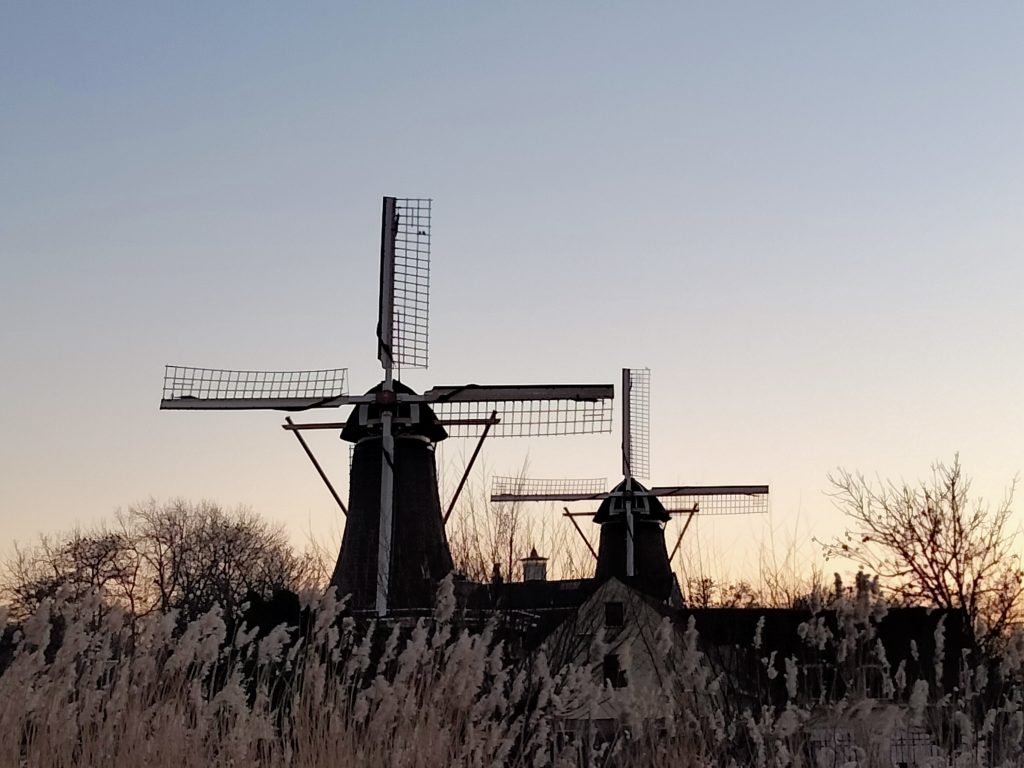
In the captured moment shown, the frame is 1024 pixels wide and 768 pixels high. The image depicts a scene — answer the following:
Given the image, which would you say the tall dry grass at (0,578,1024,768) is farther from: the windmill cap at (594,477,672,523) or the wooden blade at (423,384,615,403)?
the windmill cap at (594,477,672,523)

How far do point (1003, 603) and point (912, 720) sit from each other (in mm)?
14540

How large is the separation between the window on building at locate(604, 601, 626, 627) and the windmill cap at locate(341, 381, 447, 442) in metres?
4.21

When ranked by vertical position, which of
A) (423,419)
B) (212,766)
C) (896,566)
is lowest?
(212,766)

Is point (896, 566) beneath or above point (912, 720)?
above

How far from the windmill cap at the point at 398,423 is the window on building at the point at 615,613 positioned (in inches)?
166

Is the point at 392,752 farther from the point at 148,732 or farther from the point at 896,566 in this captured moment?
A: the point at 896,566

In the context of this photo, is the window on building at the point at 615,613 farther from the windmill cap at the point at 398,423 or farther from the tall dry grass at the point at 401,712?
the tall dry grass at the point at 401,712

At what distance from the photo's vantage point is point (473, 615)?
13477mm

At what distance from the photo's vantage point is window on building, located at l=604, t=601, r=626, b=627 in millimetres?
22641

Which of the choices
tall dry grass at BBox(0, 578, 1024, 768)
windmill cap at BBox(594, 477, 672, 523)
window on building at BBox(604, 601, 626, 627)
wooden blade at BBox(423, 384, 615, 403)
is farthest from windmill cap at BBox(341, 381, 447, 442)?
tall dry grass at BBox(0, 578, 1024, 768)

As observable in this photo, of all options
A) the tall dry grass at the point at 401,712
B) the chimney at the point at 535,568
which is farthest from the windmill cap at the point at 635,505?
the tall dry grass at the point at 401,712

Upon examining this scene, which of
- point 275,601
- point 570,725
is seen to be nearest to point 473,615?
point 275,601

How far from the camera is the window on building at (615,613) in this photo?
2264 centimetres

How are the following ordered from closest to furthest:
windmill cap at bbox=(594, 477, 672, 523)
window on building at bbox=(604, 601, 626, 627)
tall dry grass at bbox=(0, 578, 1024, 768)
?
tall dry grass at bbox=(0, 578, 1024, 768), window on building at bbox=(604, 601, 626, 627), windmill cap at bbox=(594, 477, 672, 523)
